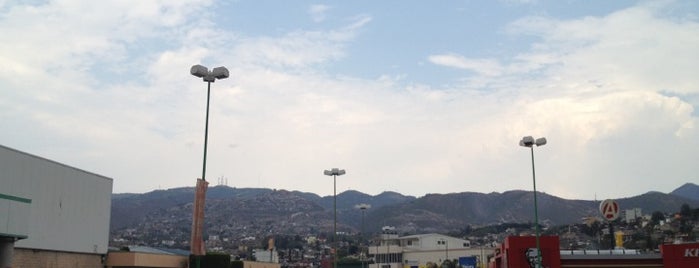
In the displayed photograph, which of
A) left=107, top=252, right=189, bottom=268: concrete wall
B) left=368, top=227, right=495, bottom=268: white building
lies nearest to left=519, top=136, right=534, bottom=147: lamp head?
left=107, top=252, right=189, bottom=268: concrete wall

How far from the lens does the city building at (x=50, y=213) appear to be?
31.3 metres

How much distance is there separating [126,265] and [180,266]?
8.69 metres

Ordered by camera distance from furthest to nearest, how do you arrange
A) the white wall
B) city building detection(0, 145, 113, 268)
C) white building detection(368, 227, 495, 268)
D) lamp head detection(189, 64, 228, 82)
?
white building detection(368, 227, 495, 268) < the white wall < city building detection(0, 145, 113, 268) < lamp head detection(189, 64, 228, 82)

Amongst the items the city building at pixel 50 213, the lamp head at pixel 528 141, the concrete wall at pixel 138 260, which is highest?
the lamp head at pixel 528 141

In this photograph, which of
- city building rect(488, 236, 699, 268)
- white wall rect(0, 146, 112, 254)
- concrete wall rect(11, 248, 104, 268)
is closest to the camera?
white wall rect(0, 146, 112, 254)

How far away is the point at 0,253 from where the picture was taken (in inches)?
1172

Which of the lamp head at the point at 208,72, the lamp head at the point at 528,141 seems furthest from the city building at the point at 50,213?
the lamp head at the point at 528,141

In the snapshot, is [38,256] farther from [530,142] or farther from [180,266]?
[530,142]

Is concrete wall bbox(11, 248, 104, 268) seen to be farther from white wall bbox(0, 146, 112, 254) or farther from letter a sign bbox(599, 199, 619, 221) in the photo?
letter a sign bbox(599, 199, 619, 221)

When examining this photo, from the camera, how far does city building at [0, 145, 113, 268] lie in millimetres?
31281

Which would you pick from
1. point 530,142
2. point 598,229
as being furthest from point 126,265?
point 598,229

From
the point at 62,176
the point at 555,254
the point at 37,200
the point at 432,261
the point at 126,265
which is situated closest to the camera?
the point at 37,200

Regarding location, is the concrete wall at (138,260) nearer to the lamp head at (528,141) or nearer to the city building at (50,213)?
the city building at (50,213)

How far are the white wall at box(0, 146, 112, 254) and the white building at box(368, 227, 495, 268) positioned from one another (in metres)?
81.2
